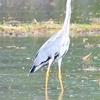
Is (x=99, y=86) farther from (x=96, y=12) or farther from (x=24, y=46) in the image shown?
Answer: (x=96, y=12)

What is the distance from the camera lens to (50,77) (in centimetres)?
1325

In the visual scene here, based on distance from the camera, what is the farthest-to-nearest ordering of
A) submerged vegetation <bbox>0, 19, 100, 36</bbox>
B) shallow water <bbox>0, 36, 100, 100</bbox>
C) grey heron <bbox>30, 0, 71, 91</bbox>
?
submerged vegetation <bbox>0, 19, 100, 36</bbox>, grey heron <bbox>30, 0, 71, 91</bbox>, shallow water <bbox>0, 36, 100, 100</bbox>

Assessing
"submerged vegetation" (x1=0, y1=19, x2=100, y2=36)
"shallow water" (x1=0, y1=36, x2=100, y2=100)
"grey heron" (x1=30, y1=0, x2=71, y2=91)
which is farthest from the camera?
"submerged vegetation" (x1=0, y1=19, x2=100, y2=36)

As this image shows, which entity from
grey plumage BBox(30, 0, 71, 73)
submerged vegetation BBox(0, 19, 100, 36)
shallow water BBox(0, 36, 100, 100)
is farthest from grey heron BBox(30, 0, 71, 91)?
submerged vegetation BBox(0, 19, 100, 36)

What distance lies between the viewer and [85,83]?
40.7 feet

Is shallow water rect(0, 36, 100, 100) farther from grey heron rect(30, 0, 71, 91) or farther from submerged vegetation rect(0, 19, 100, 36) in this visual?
submerged vegetation rect(0, 19, 100, 36)

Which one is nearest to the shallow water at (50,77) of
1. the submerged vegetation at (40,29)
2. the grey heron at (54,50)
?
the grey heron at (54,50)

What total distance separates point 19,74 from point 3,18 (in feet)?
50.8

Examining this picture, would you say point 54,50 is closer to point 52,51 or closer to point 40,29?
point 52,51

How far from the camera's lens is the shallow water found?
11.2 metres

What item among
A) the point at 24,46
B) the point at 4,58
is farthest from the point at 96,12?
the point at 4,58

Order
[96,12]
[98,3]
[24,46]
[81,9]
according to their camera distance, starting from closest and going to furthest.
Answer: [24,46]
[96,12]
[81,9]
[98,3]

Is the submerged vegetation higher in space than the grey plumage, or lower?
lower

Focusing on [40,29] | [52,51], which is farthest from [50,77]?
[40,29]
